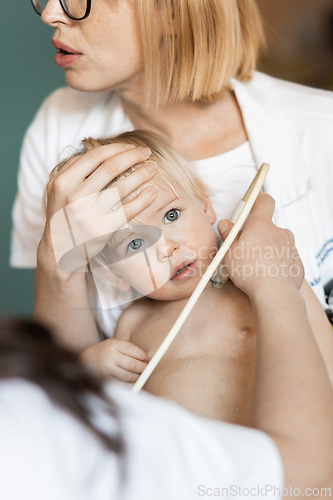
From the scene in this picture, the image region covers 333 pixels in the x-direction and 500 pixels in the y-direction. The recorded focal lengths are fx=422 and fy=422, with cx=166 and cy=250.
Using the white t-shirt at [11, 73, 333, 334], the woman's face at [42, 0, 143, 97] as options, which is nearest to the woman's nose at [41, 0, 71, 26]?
the woman's face at [42, 0, 143, 97]

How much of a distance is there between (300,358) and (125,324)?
436 mm

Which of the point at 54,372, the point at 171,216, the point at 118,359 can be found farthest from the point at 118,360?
the point at 54,372

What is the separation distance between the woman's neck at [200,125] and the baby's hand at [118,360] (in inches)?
16.0

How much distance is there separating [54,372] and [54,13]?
65 centimetres

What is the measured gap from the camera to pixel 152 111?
0.89 metres

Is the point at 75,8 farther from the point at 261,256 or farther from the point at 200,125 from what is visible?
the point at 261,256

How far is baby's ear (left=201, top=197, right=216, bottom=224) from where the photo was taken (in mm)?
787

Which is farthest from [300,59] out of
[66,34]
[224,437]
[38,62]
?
[224,437]

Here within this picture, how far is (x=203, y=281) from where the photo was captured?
1.84 feet

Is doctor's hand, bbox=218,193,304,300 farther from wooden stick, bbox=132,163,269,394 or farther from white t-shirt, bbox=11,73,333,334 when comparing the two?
white t-shirt, bbox=11,73,333,334

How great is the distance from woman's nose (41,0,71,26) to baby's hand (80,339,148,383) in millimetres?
559

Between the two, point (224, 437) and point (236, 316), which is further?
point (236, 316)

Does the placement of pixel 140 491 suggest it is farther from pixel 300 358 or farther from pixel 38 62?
pixel 38 62

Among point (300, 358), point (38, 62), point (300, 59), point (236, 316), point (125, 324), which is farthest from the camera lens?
point (300, 59)
